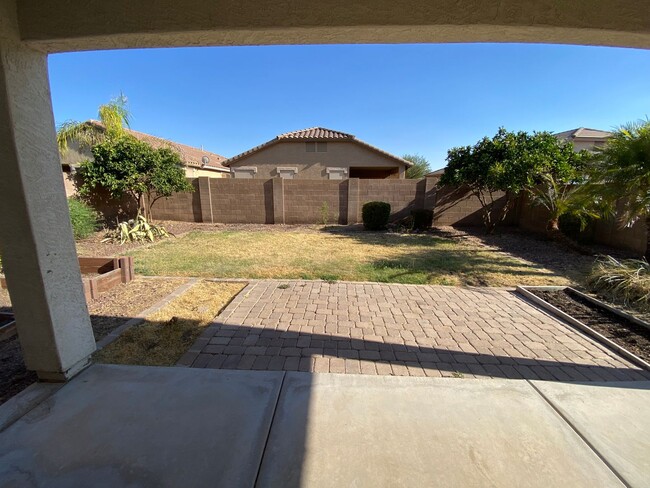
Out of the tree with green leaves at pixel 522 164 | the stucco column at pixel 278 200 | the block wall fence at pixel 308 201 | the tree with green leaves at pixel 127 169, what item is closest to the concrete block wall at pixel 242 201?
the block wall fence at pixel 308 201

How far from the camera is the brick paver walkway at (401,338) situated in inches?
109

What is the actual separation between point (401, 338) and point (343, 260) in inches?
146

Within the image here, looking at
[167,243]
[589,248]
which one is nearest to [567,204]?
[589,248]

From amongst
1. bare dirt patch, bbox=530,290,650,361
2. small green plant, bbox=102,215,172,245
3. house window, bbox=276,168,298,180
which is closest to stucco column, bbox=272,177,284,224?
small green plant, bbox=102,215,172,245

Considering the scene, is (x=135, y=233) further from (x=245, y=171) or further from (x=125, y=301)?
(x=245, y=171)

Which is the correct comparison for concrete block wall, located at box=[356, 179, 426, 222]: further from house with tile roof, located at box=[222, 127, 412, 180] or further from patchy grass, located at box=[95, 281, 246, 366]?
patchy grass, located at box=[95, 281, 246, 366]

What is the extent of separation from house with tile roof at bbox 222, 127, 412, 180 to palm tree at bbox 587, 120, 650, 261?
14.2 metres

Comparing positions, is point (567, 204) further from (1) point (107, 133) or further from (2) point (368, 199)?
(1) point (107, 133)

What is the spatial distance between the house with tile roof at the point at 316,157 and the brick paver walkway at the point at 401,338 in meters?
15.9

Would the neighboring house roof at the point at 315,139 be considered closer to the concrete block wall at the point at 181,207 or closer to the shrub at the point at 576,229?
the concrete block wall at the point at 181,207

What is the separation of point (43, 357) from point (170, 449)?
142 cm

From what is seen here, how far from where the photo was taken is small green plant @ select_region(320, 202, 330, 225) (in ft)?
42.4

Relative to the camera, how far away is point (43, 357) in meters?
2.26

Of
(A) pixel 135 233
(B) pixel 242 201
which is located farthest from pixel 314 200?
(A) pixel 135 233
